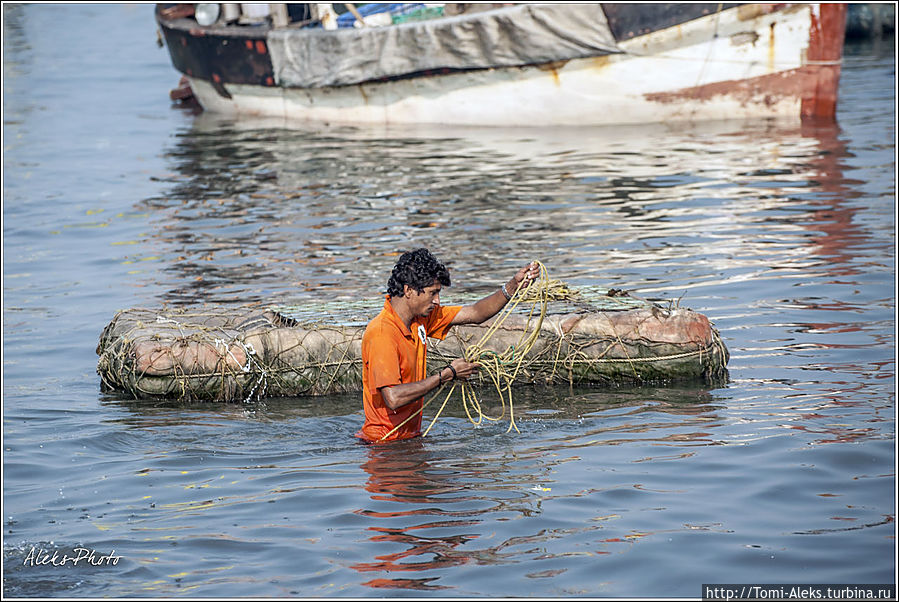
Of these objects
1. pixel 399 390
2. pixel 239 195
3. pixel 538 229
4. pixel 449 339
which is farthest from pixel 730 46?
pixel 399 390

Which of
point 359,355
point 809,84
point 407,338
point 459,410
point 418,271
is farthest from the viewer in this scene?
point 809,84

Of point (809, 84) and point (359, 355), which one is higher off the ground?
point (809, 84)

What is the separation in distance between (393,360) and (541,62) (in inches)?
505

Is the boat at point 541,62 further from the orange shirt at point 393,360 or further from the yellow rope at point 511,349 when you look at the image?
the orange shirt at point 393,360

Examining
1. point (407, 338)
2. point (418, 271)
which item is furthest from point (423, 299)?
point (407, 338)

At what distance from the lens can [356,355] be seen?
340 inches

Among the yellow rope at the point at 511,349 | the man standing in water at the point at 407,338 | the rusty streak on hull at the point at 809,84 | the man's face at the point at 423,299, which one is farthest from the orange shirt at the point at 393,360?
the rusty streak on hull at the point at 809,84

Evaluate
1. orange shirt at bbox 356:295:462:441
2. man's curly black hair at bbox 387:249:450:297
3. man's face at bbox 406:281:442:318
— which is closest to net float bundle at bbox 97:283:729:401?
orange shirt at bbox 356:295:462:441

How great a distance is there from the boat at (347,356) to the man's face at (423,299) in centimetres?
183

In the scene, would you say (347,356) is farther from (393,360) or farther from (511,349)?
(393,360)

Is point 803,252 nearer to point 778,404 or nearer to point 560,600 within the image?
point 778,404

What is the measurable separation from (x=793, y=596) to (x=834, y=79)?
14857 mm

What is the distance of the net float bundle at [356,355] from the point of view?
27.8ft

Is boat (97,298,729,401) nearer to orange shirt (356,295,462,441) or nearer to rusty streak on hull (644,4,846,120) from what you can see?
orange shirt (356,295,462,441)
